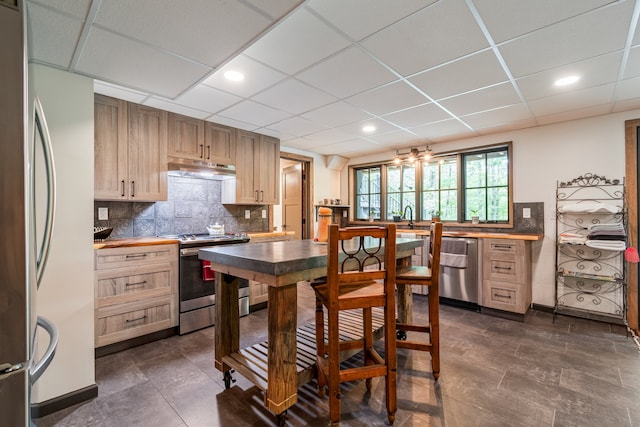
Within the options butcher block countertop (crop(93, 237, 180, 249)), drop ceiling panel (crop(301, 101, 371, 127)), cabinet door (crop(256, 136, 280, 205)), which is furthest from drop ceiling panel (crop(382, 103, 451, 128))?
butcher block countertop (crop(93, 237, 180, 249))

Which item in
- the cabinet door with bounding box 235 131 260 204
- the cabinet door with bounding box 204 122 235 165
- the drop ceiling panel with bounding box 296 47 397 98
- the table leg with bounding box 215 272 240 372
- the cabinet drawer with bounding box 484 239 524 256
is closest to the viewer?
the table leg with bounding box 215 272 240 372

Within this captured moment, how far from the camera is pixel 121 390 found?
6.59 feet

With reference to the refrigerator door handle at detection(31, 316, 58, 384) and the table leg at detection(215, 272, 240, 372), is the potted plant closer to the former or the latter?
the table leg at detection(215, 272, 240, 372)

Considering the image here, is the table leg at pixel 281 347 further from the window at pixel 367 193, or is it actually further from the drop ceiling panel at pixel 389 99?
the window at pixel 367 193

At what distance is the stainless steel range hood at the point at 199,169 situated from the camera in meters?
3.22

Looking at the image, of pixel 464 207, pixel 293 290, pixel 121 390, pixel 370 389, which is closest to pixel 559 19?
pixel 293 290

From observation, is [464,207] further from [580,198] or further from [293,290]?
[293,290]

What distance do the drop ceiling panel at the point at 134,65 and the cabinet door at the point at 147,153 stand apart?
92 cm

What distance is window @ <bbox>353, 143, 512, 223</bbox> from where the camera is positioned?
4066mm

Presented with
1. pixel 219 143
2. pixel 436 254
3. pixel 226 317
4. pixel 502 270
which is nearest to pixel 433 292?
pixel 436 254

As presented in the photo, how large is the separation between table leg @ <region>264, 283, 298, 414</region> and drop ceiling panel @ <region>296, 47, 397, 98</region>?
1630 millimetres

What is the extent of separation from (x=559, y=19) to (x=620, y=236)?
2505 mm

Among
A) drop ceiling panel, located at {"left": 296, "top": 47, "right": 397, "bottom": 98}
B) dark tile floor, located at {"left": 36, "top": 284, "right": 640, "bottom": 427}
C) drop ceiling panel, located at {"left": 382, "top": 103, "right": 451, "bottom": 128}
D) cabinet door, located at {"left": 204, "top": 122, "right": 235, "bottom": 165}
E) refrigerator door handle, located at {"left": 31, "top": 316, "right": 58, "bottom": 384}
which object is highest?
drop ceiling panel, located at {"left": 296, "top": 47, "right": 397, "bottom": 98}

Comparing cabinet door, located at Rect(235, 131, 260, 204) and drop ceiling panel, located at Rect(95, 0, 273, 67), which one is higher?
drop ceiling panel, located at Rect(95, 0, 273, 67)
